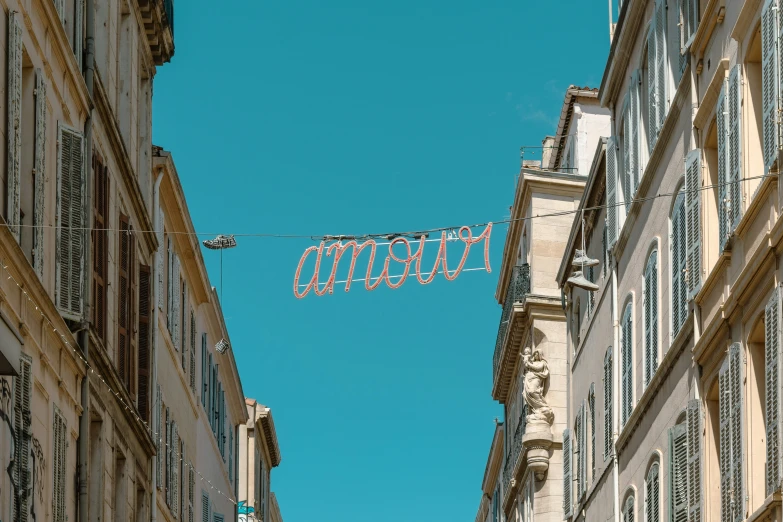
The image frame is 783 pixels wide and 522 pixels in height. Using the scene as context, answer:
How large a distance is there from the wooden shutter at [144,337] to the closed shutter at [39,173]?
8.77 m

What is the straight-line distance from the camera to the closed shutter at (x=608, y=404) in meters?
32.1

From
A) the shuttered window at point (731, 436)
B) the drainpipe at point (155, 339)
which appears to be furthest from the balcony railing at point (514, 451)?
the shuttered window at point (731, 436)

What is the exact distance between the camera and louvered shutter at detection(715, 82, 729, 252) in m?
22.1

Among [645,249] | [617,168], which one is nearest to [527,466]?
[617,168]

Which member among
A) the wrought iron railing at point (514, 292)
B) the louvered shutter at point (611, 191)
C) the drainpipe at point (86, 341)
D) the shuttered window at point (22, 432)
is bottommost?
the shuttered window at point (22, 432)

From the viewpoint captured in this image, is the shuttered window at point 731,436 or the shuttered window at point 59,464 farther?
the shuttered window at point 59,464

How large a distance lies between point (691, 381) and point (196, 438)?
18.8 meters

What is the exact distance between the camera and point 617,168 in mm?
32344

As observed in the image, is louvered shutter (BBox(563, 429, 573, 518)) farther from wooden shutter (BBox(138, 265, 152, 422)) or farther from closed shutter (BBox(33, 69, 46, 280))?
closed shutter (BBox(33, 69, 46, 280))

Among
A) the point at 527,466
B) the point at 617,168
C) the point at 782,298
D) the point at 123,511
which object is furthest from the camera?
the point at 527,466

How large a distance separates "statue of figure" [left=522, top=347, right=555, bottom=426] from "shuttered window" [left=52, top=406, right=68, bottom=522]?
80.2 ft

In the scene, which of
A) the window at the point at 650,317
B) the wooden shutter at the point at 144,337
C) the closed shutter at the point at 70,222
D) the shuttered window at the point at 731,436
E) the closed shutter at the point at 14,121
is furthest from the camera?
the wooden shutter at the point at 144,337

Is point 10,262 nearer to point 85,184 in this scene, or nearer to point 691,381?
point 85,184

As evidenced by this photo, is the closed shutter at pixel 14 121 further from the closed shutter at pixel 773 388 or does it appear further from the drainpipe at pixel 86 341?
the closed shutter at pixel 773 388
